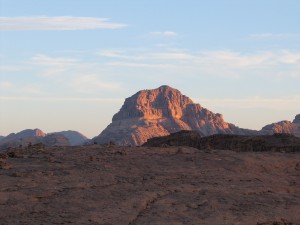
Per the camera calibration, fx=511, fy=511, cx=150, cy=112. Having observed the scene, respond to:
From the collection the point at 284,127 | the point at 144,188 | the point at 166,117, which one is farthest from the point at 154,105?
the point at 144,188

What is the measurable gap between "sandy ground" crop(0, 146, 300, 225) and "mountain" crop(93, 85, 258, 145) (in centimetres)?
8425

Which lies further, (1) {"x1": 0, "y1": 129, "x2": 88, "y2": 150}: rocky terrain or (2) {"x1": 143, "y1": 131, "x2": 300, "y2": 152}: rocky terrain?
(1) {"x1": 0, "y1": 129, "x2": 88, "y2": 150}: rocky terrain

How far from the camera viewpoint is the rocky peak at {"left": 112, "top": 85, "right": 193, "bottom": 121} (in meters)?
115

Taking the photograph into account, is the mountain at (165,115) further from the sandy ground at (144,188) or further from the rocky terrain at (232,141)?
the sandy ground at (144,188)

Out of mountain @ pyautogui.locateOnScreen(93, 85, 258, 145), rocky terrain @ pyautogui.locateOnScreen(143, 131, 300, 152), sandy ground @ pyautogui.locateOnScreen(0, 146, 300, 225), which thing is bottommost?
sandy ground @ pyautogui.locateOnScreen(0, 146, 300, 225)

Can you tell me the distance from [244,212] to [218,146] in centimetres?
1917

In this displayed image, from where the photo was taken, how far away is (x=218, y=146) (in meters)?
30.9

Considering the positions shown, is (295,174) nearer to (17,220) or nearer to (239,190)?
(239,190)

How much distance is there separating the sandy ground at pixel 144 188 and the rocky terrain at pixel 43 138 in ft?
214

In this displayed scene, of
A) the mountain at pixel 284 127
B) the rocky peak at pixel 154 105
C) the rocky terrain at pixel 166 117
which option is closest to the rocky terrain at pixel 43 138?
the rocky terrain at pixel 166 117

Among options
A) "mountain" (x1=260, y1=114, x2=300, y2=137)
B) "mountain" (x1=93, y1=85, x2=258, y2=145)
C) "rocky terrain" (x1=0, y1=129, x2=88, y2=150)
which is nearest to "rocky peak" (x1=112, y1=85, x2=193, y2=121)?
"mountain" (x1=93, y1=85, x2=258, y2=145)

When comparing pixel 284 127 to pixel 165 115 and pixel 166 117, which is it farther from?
pixel 165 115

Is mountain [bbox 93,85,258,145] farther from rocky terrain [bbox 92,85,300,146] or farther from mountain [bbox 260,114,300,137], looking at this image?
mountain [bbox 260,114,300,137]

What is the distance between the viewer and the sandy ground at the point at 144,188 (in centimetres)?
1077
